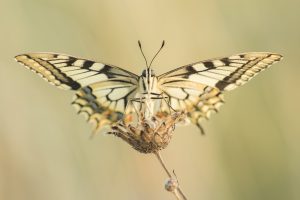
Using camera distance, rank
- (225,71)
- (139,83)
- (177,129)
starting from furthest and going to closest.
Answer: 1. (177,129)
2. (139,83)
3. (225,71)

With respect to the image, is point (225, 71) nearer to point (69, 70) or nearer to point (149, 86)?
point (149, 86)

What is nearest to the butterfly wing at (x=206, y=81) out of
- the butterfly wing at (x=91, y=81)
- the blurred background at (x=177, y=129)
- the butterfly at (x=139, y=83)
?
the butterfly at (x=139, y=83)

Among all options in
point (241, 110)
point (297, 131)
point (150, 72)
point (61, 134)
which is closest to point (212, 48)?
point (241, 110)

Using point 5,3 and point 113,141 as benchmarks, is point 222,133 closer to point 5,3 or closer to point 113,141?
point 113,141

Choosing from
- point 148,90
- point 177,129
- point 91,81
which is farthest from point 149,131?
point 177,129

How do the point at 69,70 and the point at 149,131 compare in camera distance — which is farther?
the point at 69,70

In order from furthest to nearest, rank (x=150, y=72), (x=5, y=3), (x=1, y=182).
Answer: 1. (x=5, y=3)
2. (x=1, y=182)
3. (x=150, y=72)
